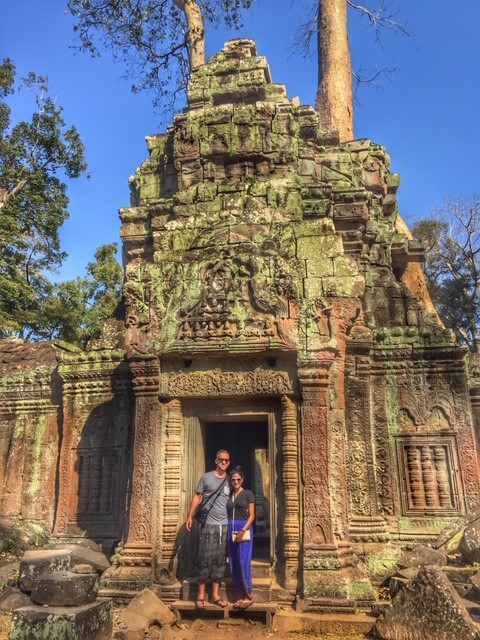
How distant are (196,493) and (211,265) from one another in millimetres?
2503

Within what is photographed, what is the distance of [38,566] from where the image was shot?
216 inches

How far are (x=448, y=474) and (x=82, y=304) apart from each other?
16.7 meters

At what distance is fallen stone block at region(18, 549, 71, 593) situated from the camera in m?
5.39

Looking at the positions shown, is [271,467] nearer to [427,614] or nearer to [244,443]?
[427,614]

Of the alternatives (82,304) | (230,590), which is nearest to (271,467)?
(230,590)

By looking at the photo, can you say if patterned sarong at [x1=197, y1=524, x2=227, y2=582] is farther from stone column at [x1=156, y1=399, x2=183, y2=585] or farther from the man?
stone column at [x1=156, y1=399, x2=183, y2=585]

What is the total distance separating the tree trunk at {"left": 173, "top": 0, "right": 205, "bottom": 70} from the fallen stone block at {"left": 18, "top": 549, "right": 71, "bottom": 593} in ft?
→ 41.7

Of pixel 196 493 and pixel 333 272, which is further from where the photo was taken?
pixel 333 272

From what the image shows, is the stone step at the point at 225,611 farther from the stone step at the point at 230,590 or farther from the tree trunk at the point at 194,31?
the tree trunk at the point at 194,31

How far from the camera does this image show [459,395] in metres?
7.25

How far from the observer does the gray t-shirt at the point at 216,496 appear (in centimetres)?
584

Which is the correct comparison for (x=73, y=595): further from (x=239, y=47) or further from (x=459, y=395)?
(x=239, y=47)

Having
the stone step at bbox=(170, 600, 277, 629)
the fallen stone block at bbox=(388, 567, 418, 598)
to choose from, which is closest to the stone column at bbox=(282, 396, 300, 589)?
the stone step at bbox=(170, 600, 277, 629)

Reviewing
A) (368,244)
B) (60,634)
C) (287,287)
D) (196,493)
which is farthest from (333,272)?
(60,634)
